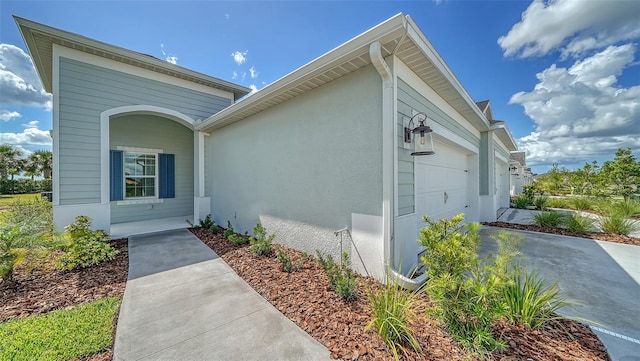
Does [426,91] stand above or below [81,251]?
above

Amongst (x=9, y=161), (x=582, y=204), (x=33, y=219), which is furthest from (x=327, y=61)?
(x=9, y=161)

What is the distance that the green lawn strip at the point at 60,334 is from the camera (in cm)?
207

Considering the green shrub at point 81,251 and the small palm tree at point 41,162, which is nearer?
the green shrub at point 81,251

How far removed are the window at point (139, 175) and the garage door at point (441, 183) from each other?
8.91 m

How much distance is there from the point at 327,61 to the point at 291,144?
1789 mm

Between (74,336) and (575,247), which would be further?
(575,247)

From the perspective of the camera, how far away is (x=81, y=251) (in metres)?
4.18

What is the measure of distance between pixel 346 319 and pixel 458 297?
45.4 inches

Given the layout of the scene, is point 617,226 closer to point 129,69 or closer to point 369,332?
point 369,332

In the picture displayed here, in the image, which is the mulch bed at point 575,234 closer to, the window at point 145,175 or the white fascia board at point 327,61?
the white fascia board at point 327,61

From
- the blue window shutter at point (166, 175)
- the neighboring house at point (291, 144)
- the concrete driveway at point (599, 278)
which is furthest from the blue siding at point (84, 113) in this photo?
the concrete driveway at point (599, 278)

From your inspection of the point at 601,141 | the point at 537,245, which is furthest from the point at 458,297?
the point at 601,141

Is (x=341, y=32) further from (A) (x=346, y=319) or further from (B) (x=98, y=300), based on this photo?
(B) (x=98, y=300)

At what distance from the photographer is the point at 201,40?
711cm
